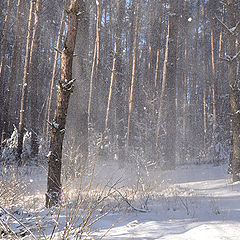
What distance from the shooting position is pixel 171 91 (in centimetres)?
1089

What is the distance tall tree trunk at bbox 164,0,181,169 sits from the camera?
1066 centimetres

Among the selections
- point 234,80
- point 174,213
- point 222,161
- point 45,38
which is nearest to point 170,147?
point 222,161

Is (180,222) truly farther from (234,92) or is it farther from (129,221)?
(234,92)

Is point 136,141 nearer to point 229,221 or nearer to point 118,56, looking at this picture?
point 118,56

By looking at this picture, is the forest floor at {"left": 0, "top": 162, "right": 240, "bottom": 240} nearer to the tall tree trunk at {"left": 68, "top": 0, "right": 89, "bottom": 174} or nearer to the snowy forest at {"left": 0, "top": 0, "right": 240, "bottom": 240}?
the snowy forest at {"left": 0, "top": 0, "right": 240, "bottom": 240}

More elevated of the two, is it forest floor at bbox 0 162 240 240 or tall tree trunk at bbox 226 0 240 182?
tall tree trunk at bbox 226 0 240 182

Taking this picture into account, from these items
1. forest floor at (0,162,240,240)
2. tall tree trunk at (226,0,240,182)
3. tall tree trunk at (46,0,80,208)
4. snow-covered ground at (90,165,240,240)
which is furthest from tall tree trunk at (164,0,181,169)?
tall tree trunk at (46,0,80,208)

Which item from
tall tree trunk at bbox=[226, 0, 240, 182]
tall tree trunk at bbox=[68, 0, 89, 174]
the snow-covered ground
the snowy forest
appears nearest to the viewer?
the snow-covered ground

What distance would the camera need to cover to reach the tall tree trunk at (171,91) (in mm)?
10664

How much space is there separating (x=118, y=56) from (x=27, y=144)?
667cm

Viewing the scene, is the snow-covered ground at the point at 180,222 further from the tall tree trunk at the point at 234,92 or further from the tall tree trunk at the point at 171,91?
the tall tree trunk at the point at 171,91

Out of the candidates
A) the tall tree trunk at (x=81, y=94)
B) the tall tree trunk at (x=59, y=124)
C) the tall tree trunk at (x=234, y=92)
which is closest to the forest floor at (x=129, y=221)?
the tall tree trunk at (x=59, y=124)

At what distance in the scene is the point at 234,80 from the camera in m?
6.40

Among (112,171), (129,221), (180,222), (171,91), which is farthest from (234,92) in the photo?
(112,171)
